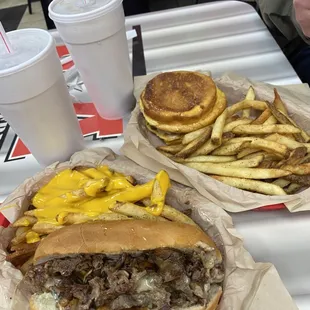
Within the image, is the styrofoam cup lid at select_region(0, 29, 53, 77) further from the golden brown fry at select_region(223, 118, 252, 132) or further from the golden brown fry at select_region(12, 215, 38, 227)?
the golden brown fry at select_region(223, 118, 252, 132)

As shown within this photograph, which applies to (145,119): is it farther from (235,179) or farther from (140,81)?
(235,179)

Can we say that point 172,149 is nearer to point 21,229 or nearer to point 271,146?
point 271,146

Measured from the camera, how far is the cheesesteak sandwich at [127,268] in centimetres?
127

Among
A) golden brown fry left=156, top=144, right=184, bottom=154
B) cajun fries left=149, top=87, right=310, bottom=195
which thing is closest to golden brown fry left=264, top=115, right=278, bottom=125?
cajun fries left=149, top=87, right=310, bottom=195

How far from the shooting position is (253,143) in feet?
5.26

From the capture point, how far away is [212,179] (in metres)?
1.56

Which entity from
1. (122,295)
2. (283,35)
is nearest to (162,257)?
(122,295)

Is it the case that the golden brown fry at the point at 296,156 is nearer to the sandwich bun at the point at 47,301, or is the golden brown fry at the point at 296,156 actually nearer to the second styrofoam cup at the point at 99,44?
the sandwich bun at the point at 47,301

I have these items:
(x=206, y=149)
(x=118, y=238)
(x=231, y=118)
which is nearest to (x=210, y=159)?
(x=206, y=149)

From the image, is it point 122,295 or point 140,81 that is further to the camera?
point 140,81

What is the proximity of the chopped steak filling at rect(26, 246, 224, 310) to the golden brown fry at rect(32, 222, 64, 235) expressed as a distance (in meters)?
0.13

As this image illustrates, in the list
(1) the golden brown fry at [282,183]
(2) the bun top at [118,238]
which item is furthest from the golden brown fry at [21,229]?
(1) the golden brown fry at [282,183]

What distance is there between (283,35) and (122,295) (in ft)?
6.58

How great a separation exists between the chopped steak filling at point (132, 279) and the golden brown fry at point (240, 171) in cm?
36
